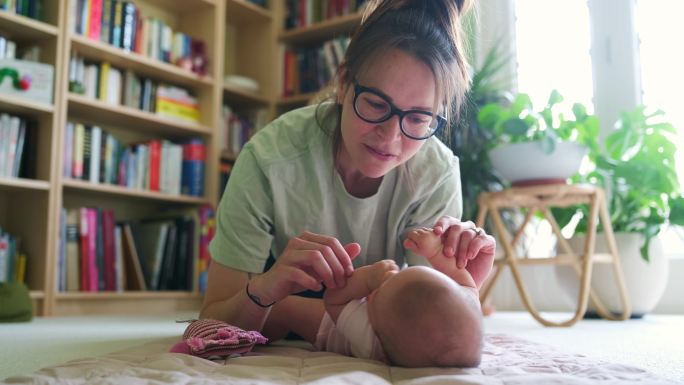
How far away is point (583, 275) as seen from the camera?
2.10 m

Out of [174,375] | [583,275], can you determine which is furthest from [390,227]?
[583,275]

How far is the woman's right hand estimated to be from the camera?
0.86 m

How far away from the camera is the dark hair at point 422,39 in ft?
3.43

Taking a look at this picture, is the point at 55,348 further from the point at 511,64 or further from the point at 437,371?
the point at 511,64

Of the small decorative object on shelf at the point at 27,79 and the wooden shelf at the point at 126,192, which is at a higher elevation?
the small decorative object on shelf at the point at 27,79

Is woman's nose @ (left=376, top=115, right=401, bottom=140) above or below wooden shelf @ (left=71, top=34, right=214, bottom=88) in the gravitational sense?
below

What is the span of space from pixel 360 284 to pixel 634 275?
1.84m

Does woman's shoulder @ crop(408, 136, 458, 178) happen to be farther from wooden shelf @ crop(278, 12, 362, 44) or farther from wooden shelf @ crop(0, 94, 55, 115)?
wooden shelf @ crop(278, 12, 362, 44)

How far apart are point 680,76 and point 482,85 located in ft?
3.07

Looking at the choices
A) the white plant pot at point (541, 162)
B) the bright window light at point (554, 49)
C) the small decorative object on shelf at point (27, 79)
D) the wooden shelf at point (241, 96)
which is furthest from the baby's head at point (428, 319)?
the wooden shelf at point (241, 96)

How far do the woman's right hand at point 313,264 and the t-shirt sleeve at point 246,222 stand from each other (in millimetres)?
229

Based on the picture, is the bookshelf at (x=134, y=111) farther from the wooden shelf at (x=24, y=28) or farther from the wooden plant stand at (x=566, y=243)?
the wooden plant stand at (x=566, y=243)

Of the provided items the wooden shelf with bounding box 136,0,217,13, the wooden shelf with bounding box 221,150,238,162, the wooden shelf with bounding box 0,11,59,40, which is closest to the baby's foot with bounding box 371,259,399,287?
the wooden shelf with bounding box 0,11,59,40

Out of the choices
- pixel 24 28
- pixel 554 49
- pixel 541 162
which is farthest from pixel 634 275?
pixel 24 28
